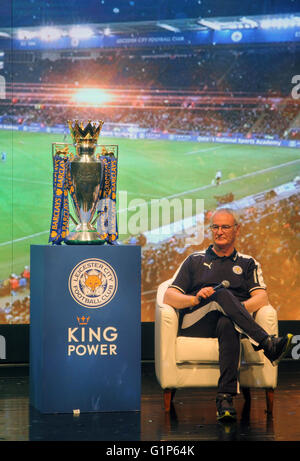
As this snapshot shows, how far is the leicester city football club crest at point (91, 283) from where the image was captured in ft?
13.2

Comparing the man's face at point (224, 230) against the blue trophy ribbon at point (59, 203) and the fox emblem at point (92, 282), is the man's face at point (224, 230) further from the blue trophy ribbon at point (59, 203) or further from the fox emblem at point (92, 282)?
the blue trophy ribbon at point (59, 203)

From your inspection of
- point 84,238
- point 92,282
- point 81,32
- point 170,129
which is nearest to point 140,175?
point 170,129

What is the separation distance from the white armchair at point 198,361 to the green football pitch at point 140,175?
208cm

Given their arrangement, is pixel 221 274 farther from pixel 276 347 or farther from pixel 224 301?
pixel 276 347

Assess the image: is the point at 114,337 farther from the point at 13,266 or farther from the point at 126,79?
the point at 126,79

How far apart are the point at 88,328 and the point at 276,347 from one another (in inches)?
37.9

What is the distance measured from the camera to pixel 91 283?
4.04m

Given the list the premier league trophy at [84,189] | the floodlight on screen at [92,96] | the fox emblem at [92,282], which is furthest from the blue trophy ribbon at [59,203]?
the floodlight on screen at [92,96]

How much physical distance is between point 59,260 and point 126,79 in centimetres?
256

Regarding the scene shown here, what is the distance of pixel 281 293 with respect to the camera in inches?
248

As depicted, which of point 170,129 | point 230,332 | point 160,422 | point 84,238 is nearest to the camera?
point 160,422
